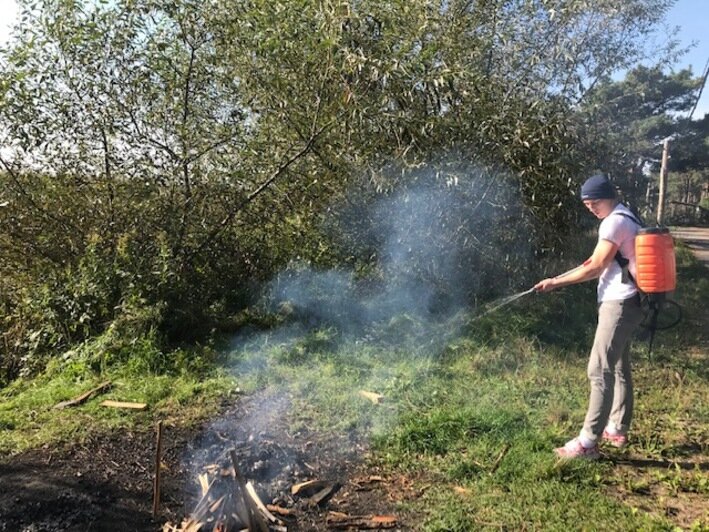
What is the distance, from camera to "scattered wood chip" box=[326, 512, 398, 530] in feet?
9.43

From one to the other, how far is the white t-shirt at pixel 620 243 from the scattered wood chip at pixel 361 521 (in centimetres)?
177

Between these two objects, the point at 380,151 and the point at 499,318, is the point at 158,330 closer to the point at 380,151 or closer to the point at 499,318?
the point at 380,151

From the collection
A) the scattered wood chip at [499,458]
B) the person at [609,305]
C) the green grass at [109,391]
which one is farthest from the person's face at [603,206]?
the green grass at [109,391]

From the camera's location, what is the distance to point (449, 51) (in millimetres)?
5512

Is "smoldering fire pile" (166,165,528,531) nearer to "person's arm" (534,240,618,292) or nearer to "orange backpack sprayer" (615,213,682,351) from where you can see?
"person's arm" (534,240,618,292)

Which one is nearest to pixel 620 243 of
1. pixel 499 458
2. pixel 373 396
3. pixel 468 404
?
pixel 499 458

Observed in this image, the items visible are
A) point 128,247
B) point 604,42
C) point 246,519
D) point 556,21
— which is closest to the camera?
point 246,519

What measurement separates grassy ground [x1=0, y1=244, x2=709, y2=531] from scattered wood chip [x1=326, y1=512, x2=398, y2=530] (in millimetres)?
153

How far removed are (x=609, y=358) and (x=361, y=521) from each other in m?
1.68

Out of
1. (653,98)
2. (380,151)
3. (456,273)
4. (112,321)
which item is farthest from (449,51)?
(653,98)

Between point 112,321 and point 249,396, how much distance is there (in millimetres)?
1759

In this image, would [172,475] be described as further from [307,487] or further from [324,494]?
[324,494]

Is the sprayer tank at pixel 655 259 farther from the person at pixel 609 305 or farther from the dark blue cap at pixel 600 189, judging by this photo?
the dark blue cap at pixel 600 189

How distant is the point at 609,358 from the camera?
333 centimetres
